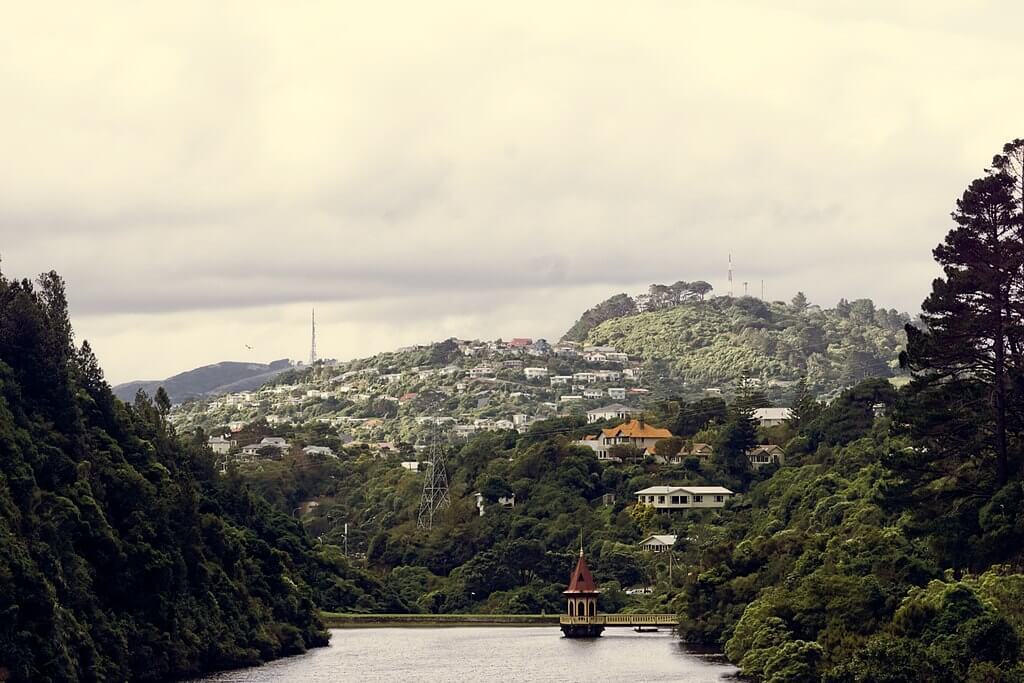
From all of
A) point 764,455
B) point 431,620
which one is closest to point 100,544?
point 431,620

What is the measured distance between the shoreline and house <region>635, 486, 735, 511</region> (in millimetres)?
24248

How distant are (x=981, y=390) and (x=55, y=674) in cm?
4077

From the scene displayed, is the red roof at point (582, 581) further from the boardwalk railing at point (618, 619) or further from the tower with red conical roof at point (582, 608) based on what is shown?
the boardwalk railing at point (618, 619)

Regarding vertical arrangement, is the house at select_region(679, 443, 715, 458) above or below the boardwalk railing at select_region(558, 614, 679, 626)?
above

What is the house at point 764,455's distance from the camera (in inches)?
7318

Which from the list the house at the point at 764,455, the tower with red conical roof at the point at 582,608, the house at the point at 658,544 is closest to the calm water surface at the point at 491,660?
the tower with red conical roof at the point at 582,608

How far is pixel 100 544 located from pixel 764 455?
354 ft

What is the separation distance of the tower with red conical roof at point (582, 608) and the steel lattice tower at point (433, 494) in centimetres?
3916

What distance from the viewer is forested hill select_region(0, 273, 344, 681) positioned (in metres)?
78.6

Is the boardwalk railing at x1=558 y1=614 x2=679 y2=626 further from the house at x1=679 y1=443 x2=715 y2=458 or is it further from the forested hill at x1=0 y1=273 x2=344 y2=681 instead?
the house at x1=679 y1=443 x2=715 y2=458

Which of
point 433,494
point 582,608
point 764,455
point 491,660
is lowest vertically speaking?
point 491,660

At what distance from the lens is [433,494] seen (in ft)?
590

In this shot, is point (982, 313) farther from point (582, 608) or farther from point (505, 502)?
point (505, 502)

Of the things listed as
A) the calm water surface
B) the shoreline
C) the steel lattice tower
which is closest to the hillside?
the calm water surface
